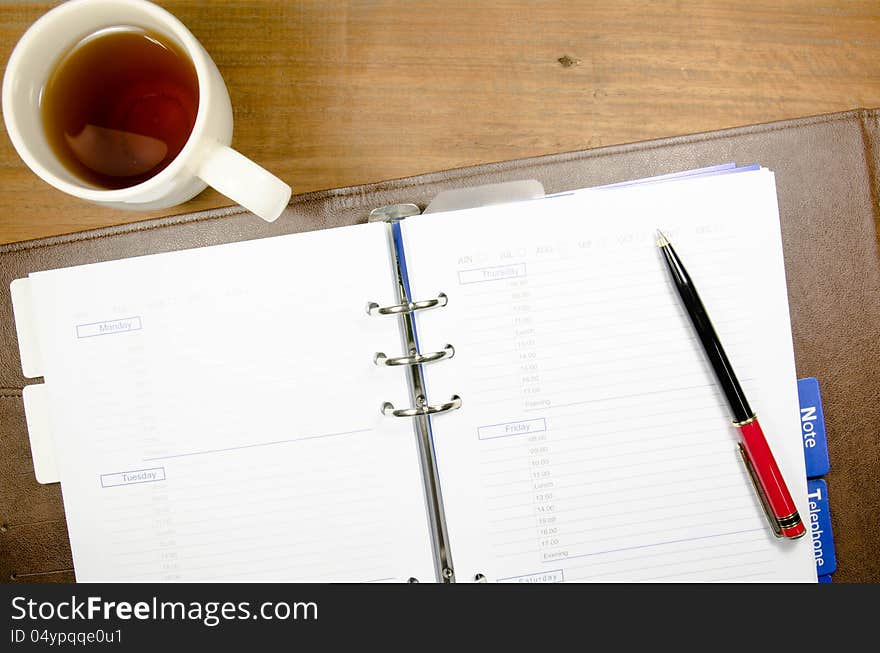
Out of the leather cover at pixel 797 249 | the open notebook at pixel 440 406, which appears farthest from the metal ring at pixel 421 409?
the leather cover at pixel 797 249

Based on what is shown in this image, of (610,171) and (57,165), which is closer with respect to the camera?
(57,165)

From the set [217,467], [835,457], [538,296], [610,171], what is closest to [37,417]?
[217,467]

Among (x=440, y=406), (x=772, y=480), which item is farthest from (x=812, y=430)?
(x=440, y=406)

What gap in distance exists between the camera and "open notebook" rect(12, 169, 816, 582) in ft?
1.94

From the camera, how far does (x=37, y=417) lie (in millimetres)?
627

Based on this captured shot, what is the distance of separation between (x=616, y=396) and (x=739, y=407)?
10cm

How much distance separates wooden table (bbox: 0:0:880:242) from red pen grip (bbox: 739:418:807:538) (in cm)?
27

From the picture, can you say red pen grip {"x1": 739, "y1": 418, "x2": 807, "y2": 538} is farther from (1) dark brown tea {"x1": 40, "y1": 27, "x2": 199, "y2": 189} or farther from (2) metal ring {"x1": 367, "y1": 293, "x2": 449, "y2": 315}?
(1) dark brown tea {"x1": 40, "y1": 27, "x2": 199, "y2": 189}

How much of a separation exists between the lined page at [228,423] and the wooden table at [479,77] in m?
0.09

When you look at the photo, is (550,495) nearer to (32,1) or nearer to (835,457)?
(835,457)

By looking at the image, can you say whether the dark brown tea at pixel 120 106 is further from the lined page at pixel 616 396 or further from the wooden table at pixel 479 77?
the lined page at pixel 616 396

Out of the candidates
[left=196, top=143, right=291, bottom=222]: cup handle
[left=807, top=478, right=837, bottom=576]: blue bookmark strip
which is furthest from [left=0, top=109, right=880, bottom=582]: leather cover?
[left=196, top=143, right=291, bottom=222]: cup handle

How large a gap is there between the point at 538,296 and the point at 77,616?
47 centimetres

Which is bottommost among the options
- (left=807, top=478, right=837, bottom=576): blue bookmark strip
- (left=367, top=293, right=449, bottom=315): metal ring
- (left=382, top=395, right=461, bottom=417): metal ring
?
(left=807, top=478, right=837, bottom=576): blue bookmark strip
